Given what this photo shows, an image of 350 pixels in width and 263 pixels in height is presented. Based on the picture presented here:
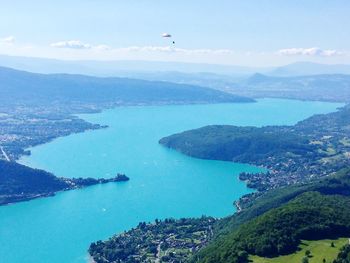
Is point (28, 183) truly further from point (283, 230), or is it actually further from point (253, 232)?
point (283, 230)

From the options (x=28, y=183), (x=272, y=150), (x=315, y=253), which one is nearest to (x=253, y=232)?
(x=315, y=253)

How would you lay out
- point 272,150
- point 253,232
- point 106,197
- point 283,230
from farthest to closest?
point 272,150
point 106,197
point 253,232
point 283,230

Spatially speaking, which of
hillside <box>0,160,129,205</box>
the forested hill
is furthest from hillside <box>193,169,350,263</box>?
hillside <box>0,160,129,205</box>

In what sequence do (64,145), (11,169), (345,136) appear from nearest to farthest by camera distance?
(11,169)
(64,145)
(345,136)

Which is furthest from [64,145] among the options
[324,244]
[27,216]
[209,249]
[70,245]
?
[324,244]

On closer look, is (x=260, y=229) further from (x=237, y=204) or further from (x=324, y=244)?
(x=237, y=204)
